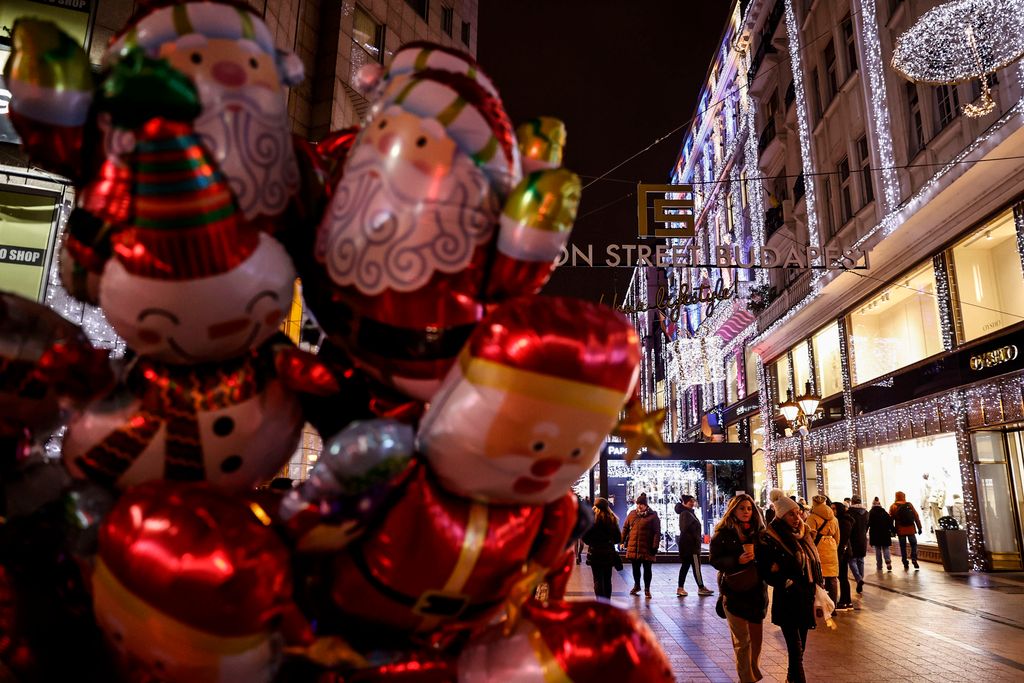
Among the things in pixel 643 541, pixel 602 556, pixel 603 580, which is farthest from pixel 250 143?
pixel 643 541

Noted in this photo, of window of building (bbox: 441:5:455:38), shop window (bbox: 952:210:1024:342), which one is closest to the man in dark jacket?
shop window (bbox: 952:210:1024:342)

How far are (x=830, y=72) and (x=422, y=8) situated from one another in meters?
11.6

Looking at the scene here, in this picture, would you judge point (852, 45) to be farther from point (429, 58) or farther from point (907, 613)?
point (429, 58)

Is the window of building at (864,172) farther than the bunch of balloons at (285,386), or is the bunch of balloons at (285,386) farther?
the window of building at (864,172)

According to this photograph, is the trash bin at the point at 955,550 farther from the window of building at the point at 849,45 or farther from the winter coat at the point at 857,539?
the window of building at the point at 849,45

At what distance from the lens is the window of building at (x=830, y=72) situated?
64.6 feet

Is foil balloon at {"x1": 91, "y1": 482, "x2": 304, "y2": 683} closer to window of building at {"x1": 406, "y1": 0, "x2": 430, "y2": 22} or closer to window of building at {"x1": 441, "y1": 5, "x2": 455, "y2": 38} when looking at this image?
window of building at {"x1": 406, "y1": 0, "x2": 430, "y2": 22}

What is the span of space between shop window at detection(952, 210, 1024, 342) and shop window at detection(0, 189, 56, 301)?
52.4ft

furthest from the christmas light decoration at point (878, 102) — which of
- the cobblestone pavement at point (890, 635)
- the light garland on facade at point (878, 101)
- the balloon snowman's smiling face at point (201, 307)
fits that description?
the balloon snowman's smiling face at point (201, 307)

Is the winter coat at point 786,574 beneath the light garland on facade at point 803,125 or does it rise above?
beneath

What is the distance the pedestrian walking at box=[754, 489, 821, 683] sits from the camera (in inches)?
222

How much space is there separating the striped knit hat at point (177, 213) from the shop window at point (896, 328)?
16855mm

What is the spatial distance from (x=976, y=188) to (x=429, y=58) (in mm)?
14286

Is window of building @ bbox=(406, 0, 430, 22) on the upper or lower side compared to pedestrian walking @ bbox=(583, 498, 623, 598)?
upper
